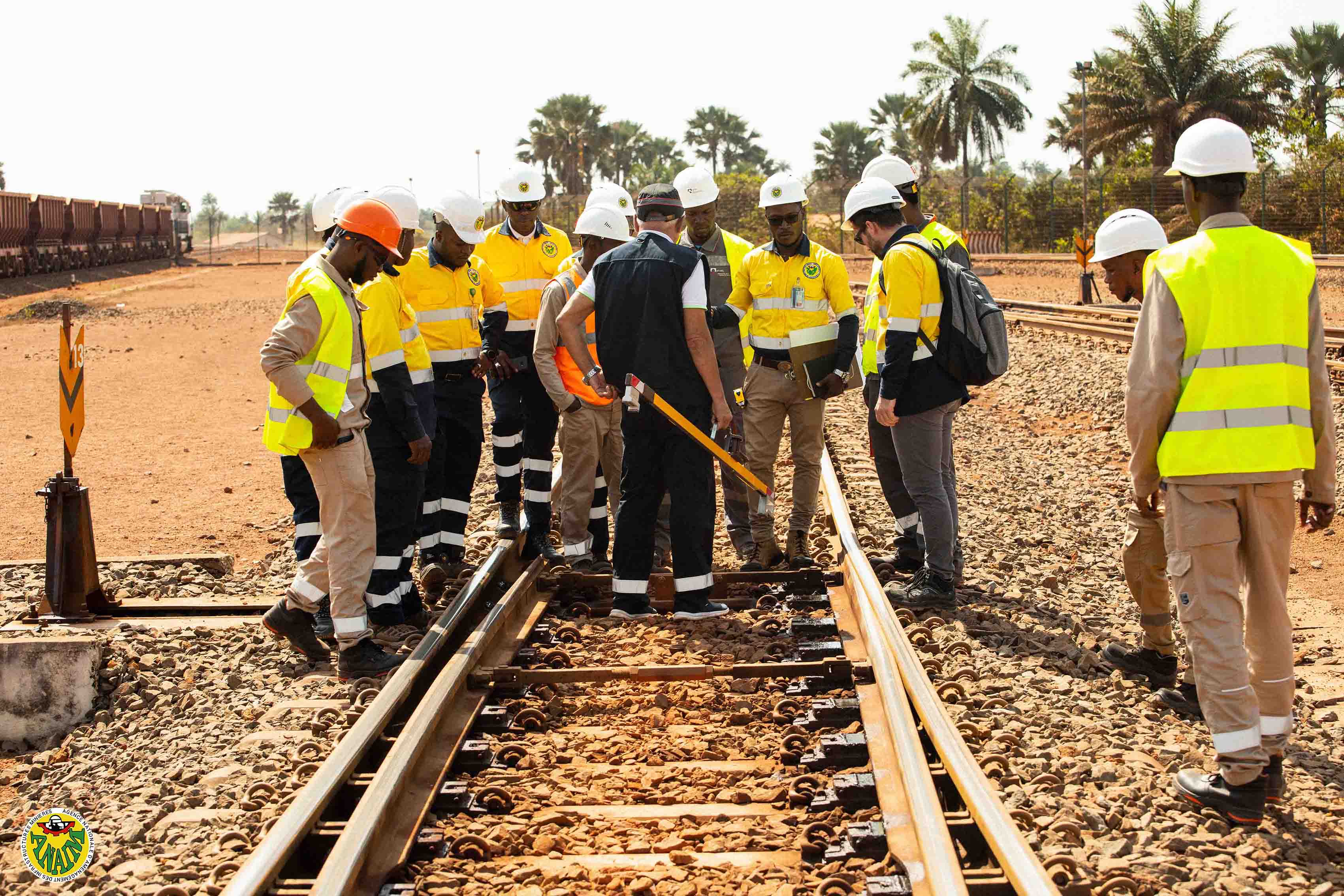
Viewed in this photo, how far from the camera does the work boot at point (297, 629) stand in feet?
19.0

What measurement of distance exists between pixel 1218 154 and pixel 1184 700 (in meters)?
2.13

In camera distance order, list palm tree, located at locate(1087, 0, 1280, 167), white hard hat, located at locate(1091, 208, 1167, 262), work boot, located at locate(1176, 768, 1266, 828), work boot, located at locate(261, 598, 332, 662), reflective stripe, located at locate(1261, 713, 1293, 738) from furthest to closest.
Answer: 1. palm tree, located at locate(1087, 0, 1280, 167)
2. work boot, located at locate(261, 598, 332, 662)
3. white hard hat, located at locate(1091, 208, 1167, 262)
4. reflective stripe, located at locate(1261, 713, 1293, 738)
5. work boot, located at locate(1176, 768, 1266, 828)

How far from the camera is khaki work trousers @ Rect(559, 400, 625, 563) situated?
7.20 m

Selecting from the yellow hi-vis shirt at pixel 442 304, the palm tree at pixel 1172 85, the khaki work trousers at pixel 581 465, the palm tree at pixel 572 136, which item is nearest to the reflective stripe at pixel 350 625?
the khaki work trousers at pixel 581 465

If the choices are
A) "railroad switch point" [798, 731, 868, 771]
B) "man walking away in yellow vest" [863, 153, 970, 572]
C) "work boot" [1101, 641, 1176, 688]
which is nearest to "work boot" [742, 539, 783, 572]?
"man walking away in yellow vest" [863, 153, 970, 572]

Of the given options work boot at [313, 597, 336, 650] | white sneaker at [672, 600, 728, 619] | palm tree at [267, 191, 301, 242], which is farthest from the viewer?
palm tree at [267, 191, 301, 242]

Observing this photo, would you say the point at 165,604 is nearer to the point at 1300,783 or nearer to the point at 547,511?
the point at 547,511

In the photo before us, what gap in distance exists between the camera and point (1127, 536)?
525 centimetres

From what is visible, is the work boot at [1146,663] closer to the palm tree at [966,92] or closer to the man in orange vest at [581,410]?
the man in orange vest at [581,410]

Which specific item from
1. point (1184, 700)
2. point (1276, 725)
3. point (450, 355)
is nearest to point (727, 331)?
point (450, 355)

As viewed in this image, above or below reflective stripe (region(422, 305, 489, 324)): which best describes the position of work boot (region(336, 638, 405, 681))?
below

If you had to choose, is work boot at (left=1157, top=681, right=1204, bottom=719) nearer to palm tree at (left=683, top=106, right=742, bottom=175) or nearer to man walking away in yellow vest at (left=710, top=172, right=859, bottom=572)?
man walking away in yellow vest at (left=710, top=172, right=859, bottom=572)

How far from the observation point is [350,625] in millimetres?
5590

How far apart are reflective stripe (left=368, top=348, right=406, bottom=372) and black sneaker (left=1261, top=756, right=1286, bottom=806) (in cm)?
405
